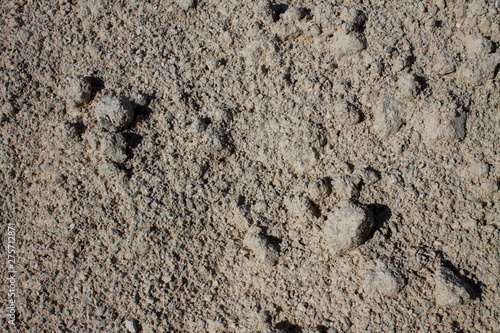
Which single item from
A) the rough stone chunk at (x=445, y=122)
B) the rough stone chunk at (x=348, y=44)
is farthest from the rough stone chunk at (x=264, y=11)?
the rough stone chunk at (x=445, y=122)

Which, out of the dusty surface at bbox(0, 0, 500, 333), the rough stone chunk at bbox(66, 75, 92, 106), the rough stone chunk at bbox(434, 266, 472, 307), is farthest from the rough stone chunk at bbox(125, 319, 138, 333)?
the rough stone chunk at bbox(434, 266, 472, 307)

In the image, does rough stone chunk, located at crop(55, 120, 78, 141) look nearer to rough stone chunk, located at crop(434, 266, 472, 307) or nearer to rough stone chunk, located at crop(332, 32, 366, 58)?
rough stone chunk, located at crop(332, 32, 366, 58)

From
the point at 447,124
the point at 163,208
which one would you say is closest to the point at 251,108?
the point at 163,208

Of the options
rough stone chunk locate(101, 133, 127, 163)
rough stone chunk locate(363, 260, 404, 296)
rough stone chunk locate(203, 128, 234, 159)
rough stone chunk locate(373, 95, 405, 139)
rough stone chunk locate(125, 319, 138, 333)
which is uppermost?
rough stone chunk locate(373, 95, 405, 139)

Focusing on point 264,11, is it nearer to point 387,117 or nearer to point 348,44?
point 348,44

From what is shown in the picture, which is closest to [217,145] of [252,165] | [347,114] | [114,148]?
[252,165]

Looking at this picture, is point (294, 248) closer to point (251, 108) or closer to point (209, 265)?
point (209, 265)
